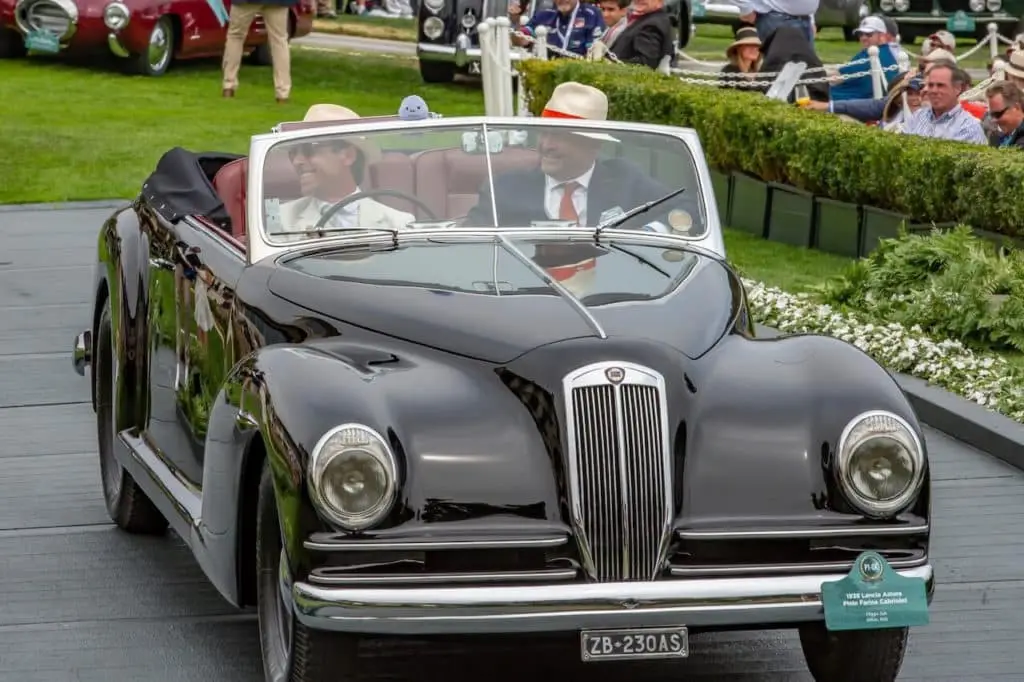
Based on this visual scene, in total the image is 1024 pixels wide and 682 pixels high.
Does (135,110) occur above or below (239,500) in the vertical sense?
below

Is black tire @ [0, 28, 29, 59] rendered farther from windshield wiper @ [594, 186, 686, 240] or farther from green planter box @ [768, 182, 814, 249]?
windshield wiper @ [594, 186, 686, 240]

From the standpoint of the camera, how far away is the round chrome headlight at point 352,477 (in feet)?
16.3

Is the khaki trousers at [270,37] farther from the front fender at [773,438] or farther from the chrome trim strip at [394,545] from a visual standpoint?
the chrome trim strip at [394,545]

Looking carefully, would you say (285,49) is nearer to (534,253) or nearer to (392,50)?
(392,50)

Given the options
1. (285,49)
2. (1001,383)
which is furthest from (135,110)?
(1001,383)

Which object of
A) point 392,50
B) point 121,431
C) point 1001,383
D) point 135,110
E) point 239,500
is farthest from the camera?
point 392,50

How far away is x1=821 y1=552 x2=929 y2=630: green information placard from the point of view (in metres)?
5.04

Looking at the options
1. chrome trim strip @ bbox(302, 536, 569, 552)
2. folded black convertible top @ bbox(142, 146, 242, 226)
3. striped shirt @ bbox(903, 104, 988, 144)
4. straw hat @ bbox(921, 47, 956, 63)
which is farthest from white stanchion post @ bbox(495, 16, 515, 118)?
chrome trim strip @ bbox(302, 536, 569, 552)

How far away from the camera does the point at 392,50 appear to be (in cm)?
2991

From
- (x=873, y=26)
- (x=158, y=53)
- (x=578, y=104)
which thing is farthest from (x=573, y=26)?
(x=578, y=104)

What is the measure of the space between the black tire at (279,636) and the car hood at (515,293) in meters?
0.61

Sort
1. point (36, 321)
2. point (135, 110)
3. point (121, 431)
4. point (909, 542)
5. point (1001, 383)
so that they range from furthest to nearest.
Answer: point (135, 110)
point (36, 321)
point (1001, 383)
point (121, 431)
point (909, 542)

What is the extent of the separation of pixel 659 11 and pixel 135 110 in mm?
6324

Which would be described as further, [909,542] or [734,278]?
[734,278]
